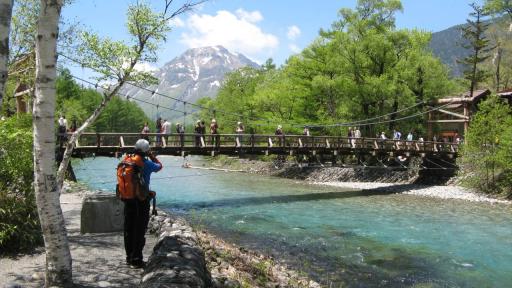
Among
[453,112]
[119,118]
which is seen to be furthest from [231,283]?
[119,118]

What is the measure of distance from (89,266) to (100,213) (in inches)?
90.7

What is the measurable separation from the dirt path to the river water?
4170 millimetres

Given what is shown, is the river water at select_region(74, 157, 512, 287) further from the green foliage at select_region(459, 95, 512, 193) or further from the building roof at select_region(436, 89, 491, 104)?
the building roof at select_region(436, 89, 491, 104)

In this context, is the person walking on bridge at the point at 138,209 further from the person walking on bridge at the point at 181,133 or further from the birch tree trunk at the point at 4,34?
the person walking on bridge at the point at 181,133

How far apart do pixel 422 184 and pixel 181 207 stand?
18500mm

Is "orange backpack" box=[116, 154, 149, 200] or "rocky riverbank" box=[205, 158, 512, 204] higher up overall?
"orange backpack" box=[116, 154, 149, 200]

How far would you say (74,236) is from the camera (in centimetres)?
881

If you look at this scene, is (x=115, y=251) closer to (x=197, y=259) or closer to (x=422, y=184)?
(x=197, y=259)

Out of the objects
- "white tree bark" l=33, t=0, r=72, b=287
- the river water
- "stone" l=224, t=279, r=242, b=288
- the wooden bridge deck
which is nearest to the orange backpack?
"white tree bark" l=33, t=0, r=72, b=287

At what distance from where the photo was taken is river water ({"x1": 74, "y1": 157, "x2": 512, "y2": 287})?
10.1 m

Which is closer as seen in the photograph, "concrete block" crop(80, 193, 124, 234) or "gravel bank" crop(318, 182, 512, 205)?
"concrete block" crop(80, 193, 124, 234)

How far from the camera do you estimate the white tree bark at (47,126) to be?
4824 mm

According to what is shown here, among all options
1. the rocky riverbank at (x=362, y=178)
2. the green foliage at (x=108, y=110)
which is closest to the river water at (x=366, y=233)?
the rocky riverbank at (x=362, y=178)

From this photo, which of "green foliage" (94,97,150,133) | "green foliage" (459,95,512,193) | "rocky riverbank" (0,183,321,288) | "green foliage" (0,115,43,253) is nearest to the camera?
"rocky riverbank" (0,183,321,288)
